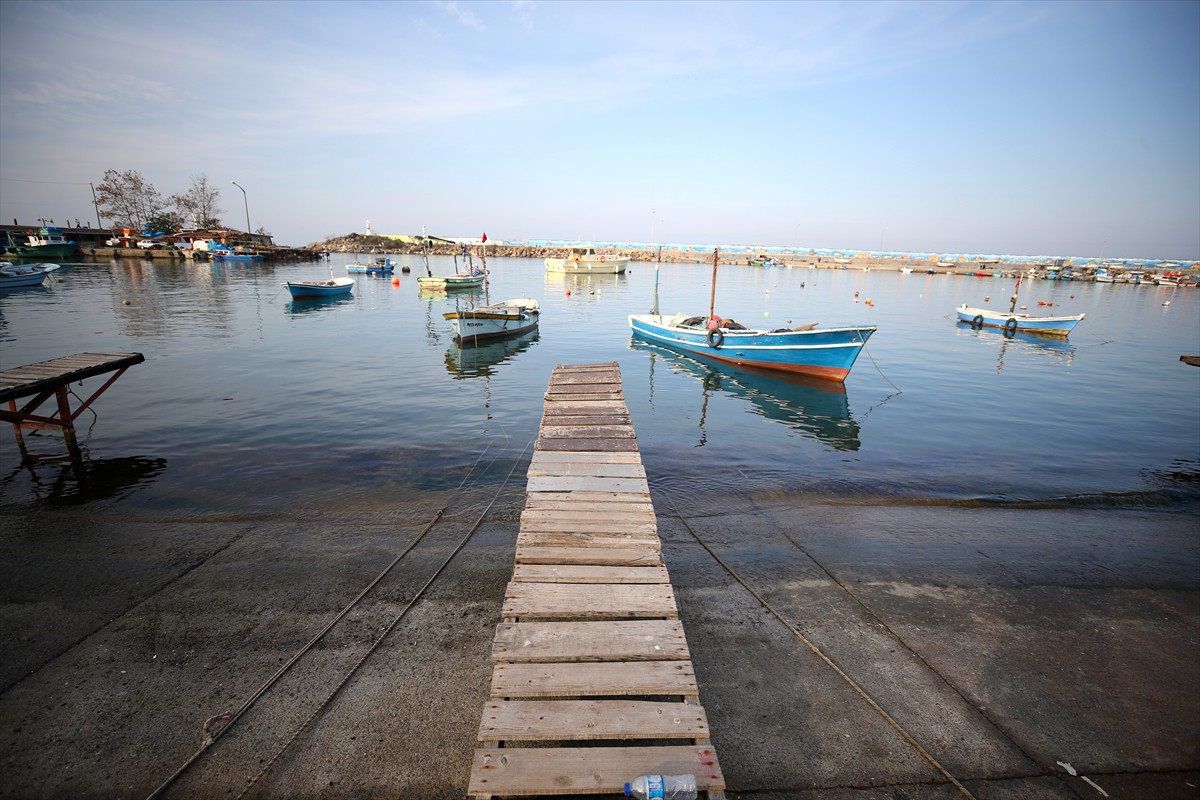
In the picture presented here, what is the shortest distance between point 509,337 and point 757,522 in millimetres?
23500

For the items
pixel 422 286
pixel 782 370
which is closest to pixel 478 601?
pixel 782 370

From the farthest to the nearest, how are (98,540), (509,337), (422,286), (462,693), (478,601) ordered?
(422,286) → (509,337) → (98,540) → (478,601) → (462,693)

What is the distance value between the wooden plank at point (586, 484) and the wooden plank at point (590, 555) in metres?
1.33

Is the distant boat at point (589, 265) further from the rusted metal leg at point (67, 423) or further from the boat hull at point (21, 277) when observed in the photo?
the rusted metal leg at point (67, 423)

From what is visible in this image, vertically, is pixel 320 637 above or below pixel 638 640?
below

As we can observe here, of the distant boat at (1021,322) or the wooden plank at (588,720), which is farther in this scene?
the distant boat at (1021,322)

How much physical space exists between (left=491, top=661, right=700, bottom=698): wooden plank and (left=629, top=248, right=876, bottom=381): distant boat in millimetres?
19617

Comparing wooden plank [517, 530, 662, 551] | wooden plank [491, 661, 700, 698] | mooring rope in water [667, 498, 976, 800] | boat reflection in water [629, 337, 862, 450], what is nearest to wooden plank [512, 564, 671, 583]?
wooden plank [517, 530, 662, 551]

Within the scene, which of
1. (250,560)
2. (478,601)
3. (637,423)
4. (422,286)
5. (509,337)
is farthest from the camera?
(422,286)

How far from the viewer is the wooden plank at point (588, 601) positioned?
4461 mm

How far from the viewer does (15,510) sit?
8.97 m

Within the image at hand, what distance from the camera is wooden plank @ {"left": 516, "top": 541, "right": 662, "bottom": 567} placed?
207 inches

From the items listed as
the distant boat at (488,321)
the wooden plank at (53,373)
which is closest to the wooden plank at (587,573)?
the wooden plank at (53,373)

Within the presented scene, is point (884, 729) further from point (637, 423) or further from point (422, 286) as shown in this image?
point (422, 286)
